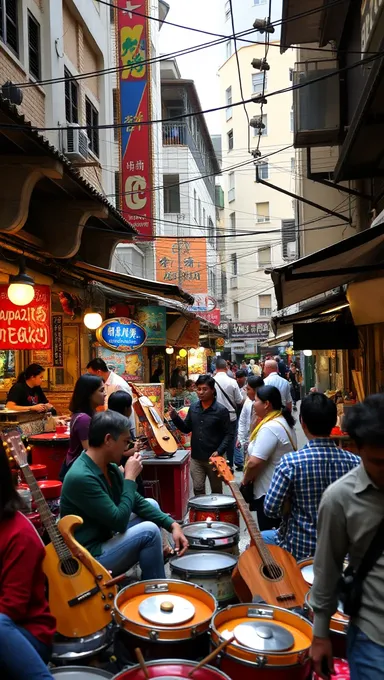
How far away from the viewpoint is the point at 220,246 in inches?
2013

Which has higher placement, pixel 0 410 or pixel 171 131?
pixel 171 131

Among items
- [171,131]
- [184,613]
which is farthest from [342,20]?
[171,131]

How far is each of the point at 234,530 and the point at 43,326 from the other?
205 inches

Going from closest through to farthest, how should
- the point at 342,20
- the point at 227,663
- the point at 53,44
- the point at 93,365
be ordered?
the point at 227,663 → the point at 93,365 → the point at 342,20 → the point at 53,44

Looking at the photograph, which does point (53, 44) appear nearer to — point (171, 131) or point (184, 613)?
point (184, 613)

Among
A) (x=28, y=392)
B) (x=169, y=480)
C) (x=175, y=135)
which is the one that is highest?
(x=175, y=135)

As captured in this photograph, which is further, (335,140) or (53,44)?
(53,44)

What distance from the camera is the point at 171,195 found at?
30.4 m

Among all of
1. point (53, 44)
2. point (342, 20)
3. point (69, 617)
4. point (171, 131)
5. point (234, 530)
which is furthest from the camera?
point (171, 131)

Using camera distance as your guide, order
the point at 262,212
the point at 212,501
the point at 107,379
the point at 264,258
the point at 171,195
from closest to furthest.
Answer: the point at 212,501, the point at 107,379, the point at 171,195, the point at 264,258, the point at 262,212

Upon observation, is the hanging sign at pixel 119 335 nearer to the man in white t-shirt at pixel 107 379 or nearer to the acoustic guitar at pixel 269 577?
the man in white t-shirt at pixel 107 379

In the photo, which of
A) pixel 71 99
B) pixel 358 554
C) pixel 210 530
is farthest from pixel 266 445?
pixel 71 99

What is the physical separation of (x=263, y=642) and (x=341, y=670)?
1.38 feet

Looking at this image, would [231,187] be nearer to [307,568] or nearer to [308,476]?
[308,476]
